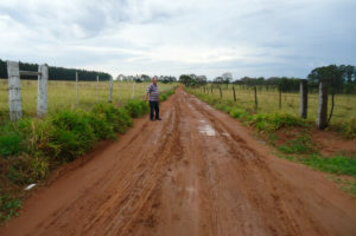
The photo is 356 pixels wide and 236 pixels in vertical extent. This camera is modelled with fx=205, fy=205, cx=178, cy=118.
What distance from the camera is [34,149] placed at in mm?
3732

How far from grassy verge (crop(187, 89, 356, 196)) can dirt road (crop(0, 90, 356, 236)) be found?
1.11 ft

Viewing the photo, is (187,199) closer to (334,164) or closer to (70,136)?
(70,136)

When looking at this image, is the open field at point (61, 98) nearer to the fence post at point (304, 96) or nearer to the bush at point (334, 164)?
the bush at point (334, 164)

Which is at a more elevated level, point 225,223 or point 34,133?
point 34,133

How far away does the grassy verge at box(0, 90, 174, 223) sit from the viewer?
3.01 metres

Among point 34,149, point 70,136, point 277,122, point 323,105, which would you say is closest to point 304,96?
point 323,105

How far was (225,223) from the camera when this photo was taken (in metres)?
2.41

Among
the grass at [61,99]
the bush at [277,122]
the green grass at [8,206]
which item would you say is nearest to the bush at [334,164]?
the bush at [277,122]

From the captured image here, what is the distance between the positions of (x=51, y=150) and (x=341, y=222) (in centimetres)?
470

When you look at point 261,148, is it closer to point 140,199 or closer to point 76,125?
point 140,199

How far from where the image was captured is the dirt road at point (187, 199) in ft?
7.70

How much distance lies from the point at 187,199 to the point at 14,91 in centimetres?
501

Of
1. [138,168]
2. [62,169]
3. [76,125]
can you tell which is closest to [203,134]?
[138,168]

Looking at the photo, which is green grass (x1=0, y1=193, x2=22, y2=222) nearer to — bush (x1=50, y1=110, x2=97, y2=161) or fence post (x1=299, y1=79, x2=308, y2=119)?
bush (x1=50, y1=110, x2=97, y2=161)
